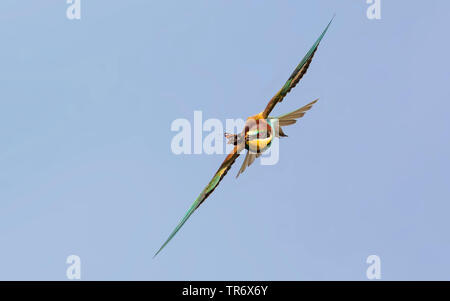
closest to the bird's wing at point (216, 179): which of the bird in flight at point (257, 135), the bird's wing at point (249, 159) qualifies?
the bird in flight at point (257, 135)

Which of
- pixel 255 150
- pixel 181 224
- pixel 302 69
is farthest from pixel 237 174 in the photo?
pixel 302 69

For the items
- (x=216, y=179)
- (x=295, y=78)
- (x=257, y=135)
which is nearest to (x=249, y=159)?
(x=257, y=135)

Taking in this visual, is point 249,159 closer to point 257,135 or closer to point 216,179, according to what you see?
point 257,135

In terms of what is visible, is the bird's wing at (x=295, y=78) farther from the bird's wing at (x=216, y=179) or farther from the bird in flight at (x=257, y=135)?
the bird's wing at (x=216, y=179)

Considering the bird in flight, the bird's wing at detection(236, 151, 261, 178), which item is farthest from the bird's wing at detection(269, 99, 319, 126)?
the bird's wing at detection(236, 151, 261, 178)

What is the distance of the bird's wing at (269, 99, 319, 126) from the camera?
48.6 feet

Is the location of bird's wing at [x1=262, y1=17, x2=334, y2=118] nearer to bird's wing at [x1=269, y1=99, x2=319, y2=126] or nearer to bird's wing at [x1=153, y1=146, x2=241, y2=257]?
bird's wing at [x1=269, y1=99, x2=319, y2=126]

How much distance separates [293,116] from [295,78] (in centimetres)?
125

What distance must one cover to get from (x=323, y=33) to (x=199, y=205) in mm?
5460

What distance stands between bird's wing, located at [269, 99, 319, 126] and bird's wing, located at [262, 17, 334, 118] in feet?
1.26

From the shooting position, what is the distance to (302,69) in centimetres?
1559

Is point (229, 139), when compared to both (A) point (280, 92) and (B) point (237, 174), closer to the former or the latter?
(B) point (237, 174)
